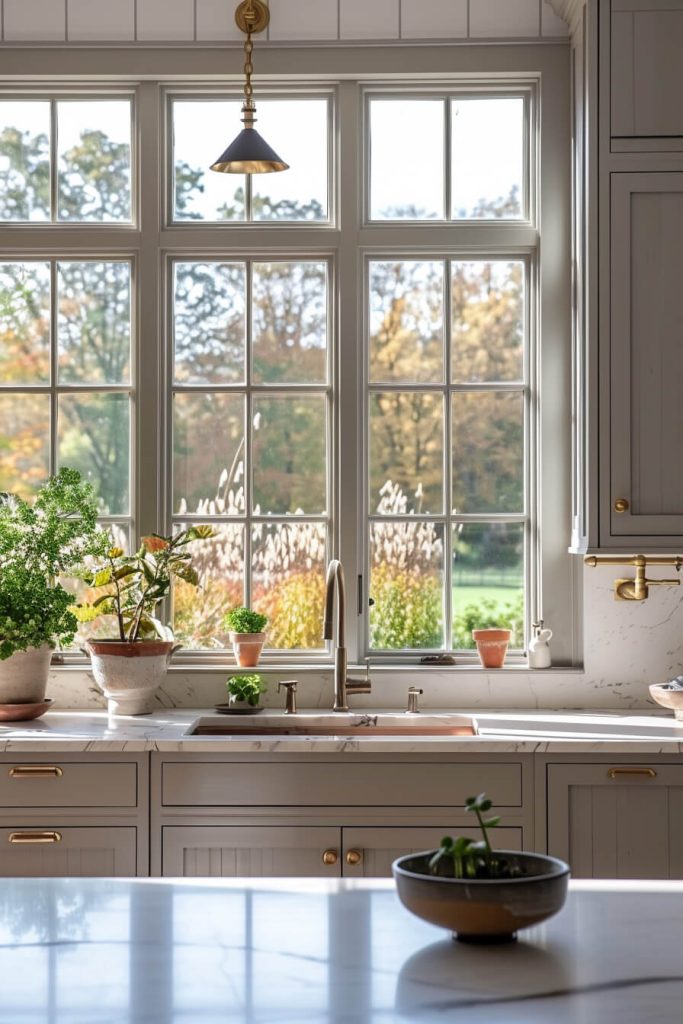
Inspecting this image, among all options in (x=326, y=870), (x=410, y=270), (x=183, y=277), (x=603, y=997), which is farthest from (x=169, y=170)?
Answer: (x=603, y=997)

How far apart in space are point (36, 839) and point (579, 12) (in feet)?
8.95

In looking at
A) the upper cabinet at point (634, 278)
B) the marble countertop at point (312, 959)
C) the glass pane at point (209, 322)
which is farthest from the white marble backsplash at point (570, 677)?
the marble countertop at point (312, 959)

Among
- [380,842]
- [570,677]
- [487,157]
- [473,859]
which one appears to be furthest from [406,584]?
[473,859]

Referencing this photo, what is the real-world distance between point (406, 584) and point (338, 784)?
92 cm

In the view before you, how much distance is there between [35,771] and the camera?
3.17 m

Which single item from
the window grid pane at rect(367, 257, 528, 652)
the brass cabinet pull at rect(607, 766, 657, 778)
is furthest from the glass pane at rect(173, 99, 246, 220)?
the brass cabinet pull at rect(607, 766, 657, 778)

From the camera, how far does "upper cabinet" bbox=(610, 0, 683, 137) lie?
345cm

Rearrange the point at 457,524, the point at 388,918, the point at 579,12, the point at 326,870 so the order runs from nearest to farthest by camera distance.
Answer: the point at 388,918, the point at 326,870, the point at 579,12, the point at 457,524

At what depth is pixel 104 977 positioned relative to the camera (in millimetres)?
1446

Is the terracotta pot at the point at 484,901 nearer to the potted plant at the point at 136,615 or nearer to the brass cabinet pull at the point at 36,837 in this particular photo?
the brass cabinet pull at the point at 36,837

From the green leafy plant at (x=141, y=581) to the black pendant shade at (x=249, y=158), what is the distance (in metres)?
1.03

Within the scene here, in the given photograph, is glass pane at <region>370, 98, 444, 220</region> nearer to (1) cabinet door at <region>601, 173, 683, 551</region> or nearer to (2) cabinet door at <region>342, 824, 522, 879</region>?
(1) cabinet door at <region>601, 173, 683, 551</region>

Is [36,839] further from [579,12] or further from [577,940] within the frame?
[579,12]

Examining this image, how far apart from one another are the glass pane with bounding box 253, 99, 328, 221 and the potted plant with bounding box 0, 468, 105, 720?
1121 mm
